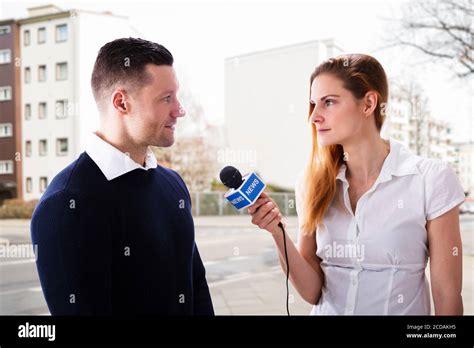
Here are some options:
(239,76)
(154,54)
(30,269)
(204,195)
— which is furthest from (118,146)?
(204,195)

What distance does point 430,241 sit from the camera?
128 cm

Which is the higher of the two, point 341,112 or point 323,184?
point 341,112

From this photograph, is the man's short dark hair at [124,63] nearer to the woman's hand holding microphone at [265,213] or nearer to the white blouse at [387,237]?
the woman's hand holding microphone at [265,213]

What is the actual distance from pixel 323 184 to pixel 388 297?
0.40 metres

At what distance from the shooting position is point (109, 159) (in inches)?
47.7

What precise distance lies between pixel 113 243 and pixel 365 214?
757mm

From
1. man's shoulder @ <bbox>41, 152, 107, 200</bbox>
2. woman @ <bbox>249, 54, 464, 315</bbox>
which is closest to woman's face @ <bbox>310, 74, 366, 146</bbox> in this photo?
woman @ <bbox>249, 54, 464, 315</bbox>

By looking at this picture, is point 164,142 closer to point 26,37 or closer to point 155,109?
point 155,109

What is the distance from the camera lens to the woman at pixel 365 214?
127 centimetres

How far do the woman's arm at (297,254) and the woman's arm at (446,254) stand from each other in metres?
0.35

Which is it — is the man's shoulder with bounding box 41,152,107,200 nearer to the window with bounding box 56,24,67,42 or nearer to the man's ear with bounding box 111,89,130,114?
the man's ear with bounding box 111,89,130,114

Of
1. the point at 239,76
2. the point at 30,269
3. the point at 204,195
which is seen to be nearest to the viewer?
the point at 239,76

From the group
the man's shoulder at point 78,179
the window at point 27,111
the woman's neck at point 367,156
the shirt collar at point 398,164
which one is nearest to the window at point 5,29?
the window at point 27,111

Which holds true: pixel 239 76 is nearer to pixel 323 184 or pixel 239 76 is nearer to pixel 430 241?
pixel 323 184
